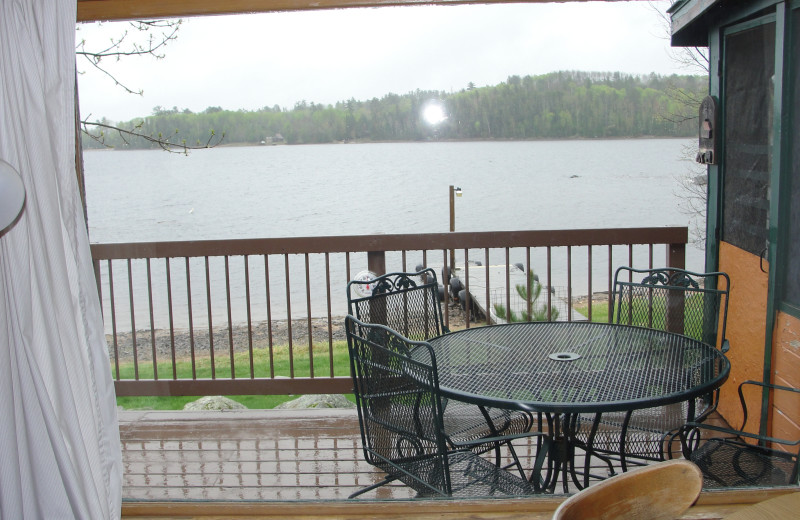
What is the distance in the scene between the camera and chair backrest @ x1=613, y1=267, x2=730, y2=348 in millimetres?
3092

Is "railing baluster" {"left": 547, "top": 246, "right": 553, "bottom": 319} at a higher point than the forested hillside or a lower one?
lower

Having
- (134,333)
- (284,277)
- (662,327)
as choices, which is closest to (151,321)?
(134,333)

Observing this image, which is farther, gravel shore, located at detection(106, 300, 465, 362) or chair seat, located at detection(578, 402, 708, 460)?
gravel shore, located at detection(106, 300, 465, 362)

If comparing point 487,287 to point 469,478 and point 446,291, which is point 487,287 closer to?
point 446,291

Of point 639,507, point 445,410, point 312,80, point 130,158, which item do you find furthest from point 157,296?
point 639,507

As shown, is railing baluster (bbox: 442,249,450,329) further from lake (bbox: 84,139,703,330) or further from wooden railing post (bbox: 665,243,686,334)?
wooden railing post (bbox: 665,243,686,334)

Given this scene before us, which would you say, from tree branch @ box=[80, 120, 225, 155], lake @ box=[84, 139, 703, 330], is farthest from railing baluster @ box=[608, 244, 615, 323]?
tree branch @ box=[80, 120, 225, 155]

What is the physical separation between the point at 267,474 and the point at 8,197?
74.2 inches

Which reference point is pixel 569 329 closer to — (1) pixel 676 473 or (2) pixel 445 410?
(2) pixel 445 410

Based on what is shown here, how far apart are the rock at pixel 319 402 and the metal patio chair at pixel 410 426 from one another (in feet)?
5.10

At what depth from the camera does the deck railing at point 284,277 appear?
3896 mm

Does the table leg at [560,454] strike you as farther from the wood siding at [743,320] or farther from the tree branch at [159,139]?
the tree branch at [159,139]

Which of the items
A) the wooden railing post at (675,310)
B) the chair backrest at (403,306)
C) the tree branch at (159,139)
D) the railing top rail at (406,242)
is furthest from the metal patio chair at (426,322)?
the tree branch at (159,139)

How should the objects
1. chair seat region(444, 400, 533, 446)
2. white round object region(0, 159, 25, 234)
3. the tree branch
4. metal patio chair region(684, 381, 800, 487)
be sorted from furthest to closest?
the tree branch → chair seat region(444, 400, 533, 446) → metal patio chair region(684, 381, 800, 487) → white round object region(0, 159, 25, 234)
